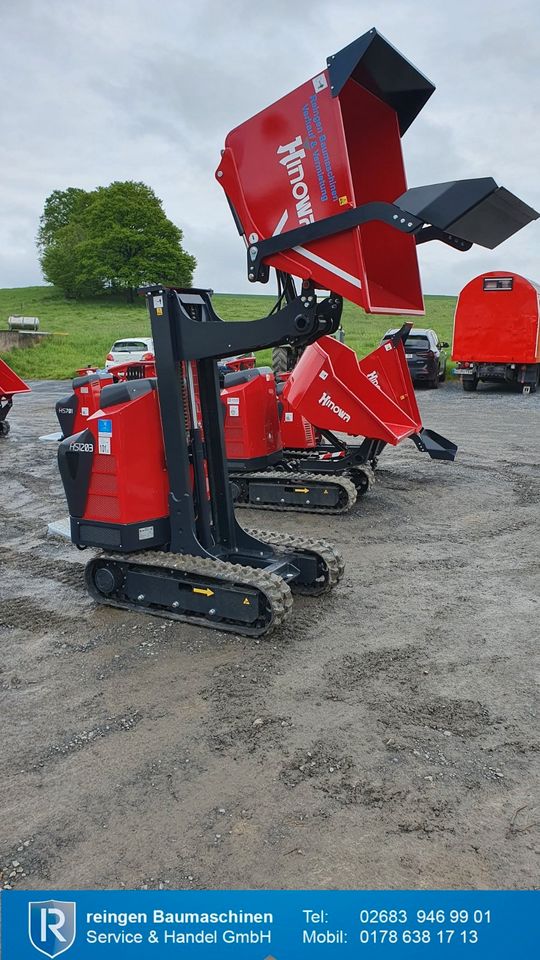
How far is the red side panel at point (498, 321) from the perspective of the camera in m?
19.6

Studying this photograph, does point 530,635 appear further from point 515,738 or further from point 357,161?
point 357,161

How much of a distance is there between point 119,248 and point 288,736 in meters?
55.3

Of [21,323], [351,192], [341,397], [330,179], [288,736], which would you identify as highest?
[21,323]

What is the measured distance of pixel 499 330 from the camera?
65.2ft

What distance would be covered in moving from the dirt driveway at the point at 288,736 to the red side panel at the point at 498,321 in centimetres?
1448

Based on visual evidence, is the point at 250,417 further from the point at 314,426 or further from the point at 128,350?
the point at 128,350

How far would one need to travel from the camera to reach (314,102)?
446 centimetres

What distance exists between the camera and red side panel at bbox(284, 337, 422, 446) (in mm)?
8070

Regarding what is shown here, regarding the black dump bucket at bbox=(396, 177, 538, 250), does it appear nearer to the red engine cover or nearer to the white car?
the red engine cover

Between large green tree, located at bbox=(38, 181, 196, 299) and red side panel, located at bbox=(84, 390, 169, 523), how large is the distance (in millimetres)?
48976

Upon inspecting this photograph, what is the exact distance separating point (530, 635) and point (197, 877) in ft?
9.50

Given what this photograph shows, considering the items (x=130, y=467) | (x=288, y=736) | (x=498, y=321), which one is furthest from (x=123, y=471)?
(x=498, y=321)
